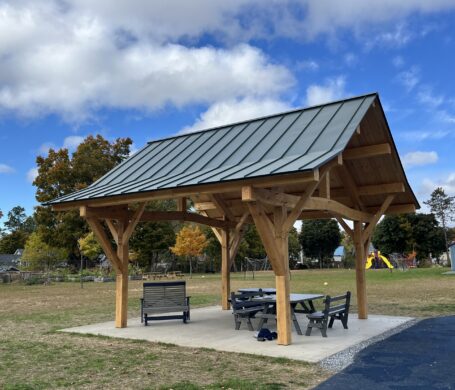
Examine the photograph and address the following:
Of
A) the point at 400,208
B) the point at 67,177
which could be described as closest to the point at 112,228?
the point at 400,208

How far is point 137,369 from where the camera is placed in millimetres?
6172

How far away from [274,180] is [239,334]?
3.57 m

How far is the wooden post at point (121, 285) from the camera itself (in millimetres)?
9906

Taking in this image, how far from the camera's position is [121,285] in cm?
1005

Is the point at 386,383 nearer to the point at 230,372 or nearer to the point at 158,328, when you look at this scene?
the point at 230,372

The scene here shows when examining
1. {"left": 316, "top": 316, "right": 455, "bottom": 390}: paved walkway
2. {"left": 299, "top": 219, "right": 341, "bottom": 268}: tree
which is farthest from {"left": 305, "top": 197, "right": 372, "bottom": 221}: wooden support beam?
{"left": 299, "top": 219, "right": 341, "bottom": 268}: tree

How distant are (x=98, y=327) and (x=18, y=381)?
4.39 metres

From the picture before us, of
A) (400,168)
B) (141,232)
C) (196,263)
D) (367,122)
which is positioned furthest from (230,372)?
(196,263)

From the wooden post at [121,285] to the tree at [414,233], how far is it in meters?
48.4

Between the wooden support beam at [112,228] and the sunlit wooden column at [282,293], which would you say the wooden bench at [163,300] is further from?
the sunlit wooden column at [282,293]

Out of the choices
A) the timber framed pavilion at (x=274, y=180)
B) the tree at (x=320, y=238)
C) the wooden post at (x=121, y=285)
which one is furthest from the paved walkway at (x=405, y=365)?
the tree at (x=320, y=238)

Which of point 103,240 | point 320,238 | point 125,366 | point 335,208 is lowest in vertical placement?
point 125,366

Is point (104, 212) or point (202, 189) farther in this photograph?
point (104, 212)

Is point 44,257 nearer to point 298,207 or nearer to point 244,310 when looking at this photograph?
point 244,310
